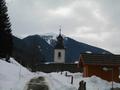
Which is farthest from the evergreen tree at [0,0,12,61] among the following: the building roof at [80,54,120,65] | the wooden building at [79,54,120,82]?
the wooden building at [79,54,120,82]

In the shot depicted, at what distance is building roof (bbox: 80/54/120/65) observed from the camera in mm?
48625

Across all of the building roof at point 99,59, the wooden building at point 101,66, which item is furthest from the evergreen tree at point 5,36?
the wooden building at point 101,66

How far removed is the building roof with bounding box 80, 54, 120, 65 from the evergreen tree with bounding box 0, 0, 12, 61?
44.8 feet

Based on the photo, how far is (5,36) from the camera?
5906 centimetres

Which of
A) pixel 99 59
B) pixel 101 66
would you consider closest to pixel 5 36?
pixel 99 59

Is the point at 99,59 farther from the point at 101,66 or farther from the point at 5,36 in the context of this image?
the point at 5,36

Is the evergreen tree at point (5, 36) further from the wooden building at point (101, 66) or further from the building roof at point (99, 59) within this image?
the wooden building at point (101, 66)

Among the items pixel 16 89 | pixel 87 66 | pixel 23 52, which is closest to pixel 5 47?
pixel 87 66

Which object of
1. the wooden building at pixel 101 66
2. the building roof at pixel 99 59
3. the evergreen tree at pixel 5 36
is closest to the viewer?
the wooden building at pixel 101 66

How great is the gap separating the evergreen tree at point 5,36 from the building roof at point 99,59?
13.6m

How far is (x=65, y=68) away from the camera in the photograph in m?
81.2

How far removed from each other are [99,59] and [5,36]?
17811mm

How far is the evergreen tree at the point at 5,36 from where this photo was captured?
190 ft

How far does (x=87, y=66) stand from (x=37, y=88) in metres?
23.1
